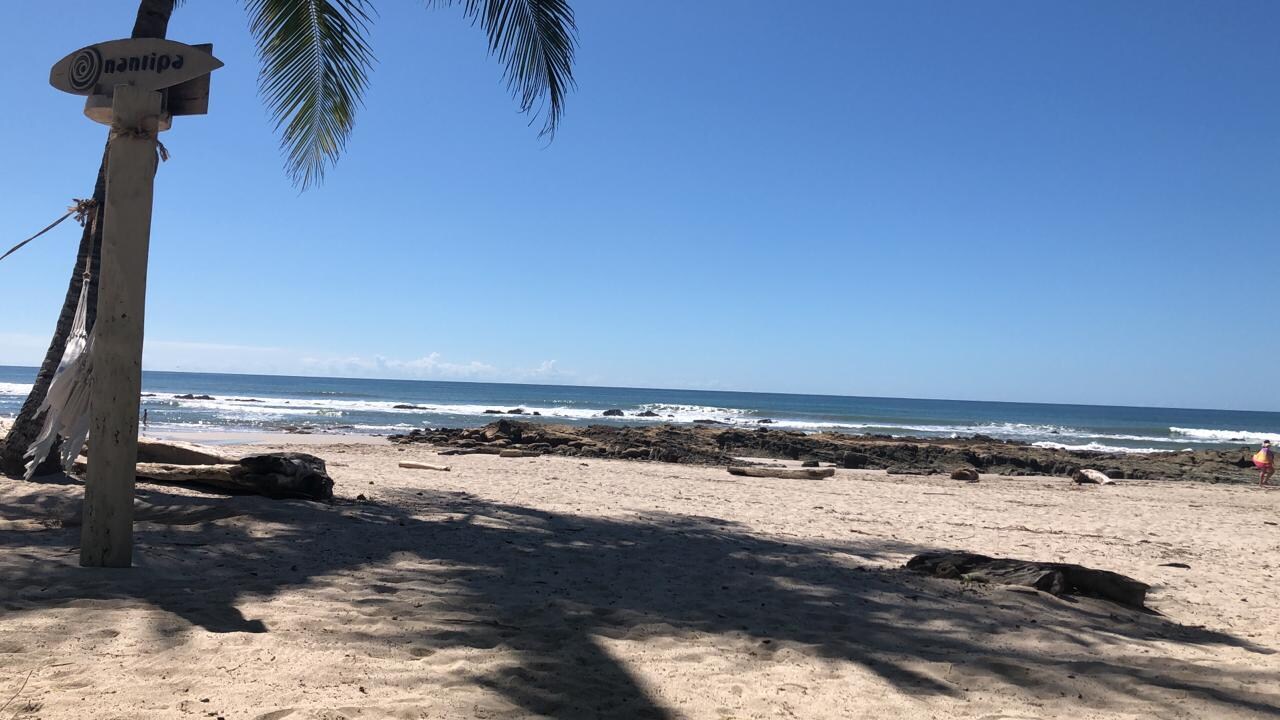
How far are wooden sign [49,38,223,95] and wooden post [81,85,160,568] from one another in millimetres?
100

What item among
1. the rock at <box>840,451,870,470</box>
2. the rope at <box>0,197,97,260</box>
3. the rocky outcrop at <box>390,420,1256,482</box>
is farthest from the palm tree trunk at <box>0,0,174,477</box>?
the rock at <box>840,451,870,470</box>

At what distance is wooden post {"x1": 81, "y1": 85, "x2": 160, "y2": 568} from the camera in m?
3.82

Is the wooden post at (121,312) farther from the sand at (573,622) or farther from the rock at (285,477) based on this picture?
the rock at (285,477)

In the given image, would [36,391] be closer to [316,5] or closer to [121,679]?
[316,5]

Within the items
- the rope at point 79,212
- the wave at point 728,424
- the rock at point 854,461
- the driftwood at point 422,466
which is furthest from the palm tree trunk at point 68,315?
the wave at point 728,424

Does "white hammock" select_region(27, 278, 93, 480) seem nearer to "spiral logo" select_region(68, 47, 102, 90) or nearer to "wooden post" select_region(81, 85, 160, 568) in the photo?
"wooden post" select_region(81, 85, 160, 568)

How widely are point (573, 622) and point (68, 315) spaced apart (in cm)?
528

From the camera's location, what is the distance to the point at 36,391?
6441mm

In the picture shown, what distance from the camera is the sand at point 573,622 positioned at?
281 cm

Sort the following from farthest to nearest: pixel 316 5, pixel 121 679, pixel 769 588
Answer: pixel 316 5
pixel 769 588
pixel 121 679

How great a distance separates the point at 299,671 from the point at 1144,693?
3306 mm

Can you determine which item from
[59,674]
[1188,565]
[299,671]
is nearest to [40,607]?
[59,674]

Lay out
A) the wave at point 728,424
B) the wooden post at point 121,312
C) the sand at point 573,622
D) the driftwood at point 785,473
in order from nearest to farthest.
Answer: the sand at point 573,622 < the wooden post at point 121,312 < the driftwood at point 785,473 < the wave at point 728,424

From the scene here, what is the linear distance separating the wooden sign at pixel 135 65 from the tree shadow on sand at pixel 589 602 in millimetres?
2490
